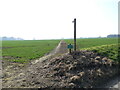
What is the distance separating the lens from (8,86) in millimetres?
9820

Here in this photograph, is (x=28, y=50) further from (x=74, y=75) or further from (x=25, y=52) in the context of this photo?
(x=74, y=75)

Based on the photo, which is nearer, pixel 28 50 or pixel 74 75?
pixel 74 75

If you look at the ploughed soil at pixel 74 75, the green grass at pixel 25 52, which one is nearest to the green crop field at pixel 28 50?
the green grass at pixel 25 52

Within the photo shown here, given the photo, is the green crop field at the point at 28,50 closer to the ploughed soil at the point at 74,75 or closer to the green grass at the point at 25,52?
A: the green grass at the point at 25,52

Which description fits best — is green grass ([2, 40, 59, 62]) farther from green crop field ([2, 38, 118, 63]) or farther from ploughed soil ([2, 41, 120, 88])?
ploughed soil ([2, 41, 120, 88])

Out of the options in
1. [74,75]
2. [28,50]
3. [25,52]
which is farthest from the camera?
→ [28,50]

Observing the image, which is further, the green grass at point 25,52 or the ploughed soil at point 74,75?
the green grass at point 25,52

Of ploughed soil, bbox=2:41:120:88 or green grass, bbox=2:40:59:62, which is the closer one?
ploughed soil, bbox=2:41:120:88

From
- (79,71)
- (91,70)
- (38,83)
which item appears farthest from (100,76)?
(38,83)

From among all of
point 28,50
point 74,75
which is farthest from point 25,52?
point 74,75

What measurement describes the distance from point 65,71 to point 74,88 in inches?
93.1

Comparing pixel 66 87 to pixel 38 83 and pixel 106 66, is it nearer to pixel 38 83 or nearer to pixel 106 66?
pixel 38 83

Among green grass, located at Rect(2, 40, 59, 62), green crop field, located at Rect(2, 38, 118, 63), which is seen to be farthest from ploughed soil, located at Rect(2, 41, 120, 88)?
green grass, located at Rect(2, 40, 59, 62)

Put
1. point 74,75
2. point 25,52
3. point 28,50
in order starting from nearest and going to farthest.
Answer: point 74,75, point 25,52, point 28,50
